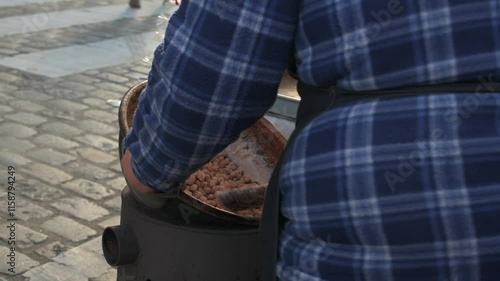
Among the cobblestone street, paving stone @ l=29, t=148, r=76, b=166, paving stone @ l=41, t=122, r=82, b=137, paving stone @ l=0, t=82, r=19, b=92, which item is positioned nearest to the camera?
the cobblestone street

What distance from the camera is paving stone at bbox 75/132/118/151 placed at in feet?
17.2

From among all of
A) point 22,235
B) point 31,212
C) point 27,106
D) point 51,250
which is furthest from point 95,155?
point 51,250

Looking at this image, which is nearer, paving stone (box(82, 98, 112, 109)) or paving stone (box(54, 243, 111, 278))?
paving stone (box(54, 243, 111, 278))

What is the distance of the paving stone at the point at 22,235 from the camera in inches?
151

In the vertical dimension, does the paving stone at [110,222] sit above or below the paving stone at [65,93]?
above

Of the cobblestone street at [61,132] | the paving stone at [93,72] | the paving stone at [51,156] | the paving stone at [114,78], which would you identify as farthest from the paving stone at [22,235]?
the paving stone at [93,72]

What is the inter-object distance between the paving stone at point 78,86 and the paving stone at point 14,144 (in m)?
1.40

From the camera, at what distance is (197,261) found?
1.88m

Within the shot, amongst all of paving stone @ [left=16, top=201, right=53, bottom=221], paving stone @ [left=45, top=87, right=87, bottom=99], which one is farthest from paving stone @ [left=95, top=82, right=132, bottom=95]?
paving stone @ [left=16, top=201, right=53, bottom=221]

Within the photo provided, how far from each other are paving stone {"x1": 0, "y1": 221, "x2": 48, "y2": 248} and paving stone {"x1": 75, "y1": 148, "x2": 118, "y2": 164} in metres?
1.06

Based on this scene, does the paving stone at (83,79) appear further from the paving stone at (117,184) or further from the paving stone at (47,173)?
the paving stone at (117,184)

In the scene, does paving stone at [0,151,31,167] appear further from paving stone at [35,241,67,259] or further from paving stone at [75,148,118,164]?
paving stone at [35,241,67,259]

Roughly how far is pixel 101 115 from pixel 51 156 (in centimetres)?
97

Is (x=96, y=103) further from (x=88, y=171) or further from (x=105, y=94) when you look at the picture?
(x=88, y=171)
